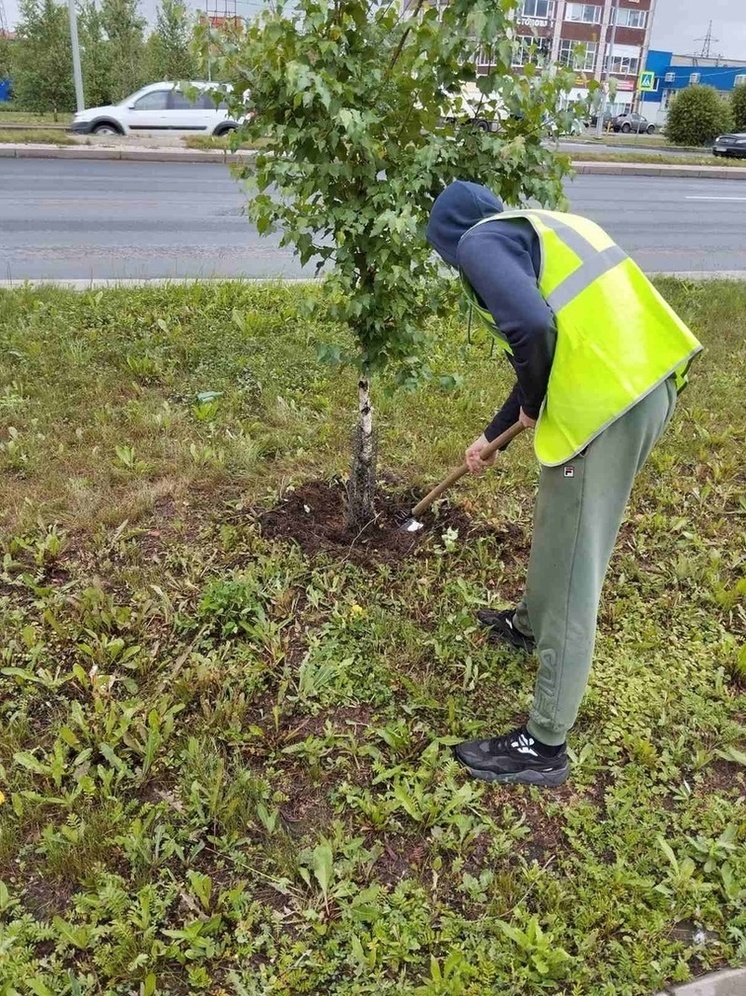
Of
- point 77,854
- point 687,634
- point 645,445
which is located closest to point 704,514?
point 687,634

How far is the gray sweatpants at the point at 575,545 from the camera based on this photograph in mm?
2029

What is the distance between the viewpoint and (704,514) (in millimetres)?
3885

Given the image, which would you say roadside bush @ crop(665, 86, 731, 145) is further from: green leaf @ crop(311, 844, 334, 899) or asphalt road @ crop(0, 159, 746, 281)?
green leaf @ crop(311, 844, 334, 899)

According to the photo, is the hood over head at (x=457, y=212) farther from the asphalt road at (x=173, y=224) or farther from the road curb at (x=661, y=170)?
the road curb at (x=661, y=170)

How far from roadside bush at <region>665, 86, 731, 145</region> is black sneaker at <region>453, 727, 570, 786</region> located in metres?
32.1

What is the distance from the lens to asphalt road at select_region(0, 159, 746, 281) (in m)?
7.50

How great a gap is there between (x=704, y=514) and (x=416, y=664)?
1.85m

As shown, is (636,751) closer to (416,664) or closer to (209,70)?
(416,664)

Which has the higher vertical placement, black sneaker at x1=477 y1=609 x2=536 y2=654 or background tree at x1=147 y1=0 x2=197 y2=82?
background tree at x1=147 y1=0 x2=197 y2=82


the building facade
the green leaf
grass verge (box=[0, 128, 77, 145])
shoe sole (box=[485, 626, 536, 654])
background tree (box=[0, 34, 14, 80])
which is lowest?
the green leaf

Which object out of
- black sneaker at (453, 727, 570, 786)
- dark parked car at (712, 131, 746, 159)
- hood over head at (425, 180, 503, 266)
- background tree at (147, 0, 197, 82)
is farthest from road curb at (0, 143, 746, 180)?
black sneaker at (453, 727, 570, 786)

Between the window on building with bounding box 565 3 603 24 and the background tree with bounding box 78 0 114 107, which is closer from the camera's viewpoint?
the background tree with bounding box 78 0 114 107

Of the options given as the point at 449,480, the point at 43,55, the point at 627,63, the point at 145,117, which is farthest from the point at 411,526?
the point at 627,63

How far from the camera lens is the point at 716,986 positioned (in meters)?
1.94
